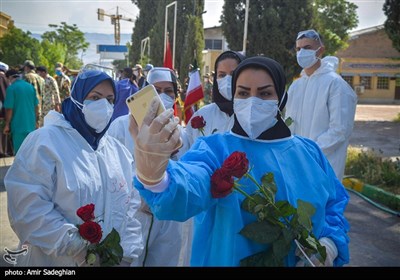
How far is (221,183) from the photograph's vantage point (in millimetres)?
1831

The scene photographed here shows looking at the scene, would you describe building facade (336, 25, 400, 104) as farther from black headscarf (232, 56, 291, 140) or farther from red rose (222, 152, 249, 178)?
red rose (222, 152, 249, 178)

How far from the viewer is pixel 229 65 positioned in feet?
14.2

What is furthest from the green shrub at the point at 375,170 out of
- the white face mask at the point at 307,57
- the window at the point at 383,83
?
the window at the point at 383,83

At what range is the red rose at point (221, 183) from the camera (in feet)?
6.01

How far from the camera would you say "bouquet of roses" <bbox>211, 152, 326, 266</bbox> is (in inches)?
75.0

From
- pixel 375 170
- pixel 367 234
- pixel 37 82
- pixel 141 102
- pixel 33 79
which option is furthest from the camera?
pixel 37 82

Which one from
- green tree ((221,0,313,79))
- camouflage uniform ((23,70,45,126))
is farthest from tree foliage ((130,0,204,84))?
camouflage uniform ((23,70,45,126))

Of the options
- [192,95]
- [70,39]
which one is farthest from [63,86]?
[70,39]

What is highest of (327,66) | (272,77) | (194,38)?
(194,38)

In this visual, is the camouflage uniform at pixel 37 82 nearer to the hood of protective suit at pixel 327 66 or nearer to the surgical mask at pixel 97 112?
the hood of protective suit at pixel 327 66

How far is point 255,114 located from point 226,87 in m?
1.97

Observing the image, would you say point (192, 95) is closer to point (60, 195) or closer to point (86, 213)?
point (60, 195)

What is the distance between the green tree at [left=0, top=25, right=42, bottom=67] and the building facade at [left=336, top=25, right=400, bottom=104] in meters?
30.6
